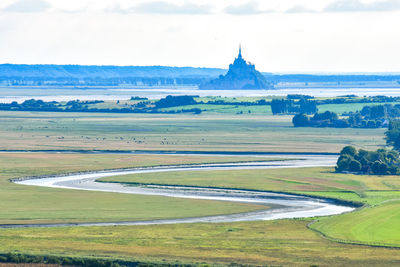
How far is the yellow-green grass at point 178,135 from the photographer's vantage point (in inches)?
5394

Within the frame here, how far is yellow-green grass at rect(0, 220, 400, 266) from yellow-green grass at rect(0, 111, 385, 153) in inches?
2529

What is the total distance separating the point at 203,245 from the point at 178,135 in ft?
313

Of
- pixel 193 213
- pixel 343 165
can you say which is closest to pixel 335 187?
pixel 343 165

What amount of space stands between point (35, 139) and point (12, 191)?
198 ft

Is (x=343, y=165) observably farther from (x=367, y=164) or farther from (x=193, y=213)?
(x=193, y=213)

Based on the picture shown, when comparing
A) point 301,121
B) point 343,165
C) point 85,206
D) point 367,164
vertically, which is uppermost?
point 301,121

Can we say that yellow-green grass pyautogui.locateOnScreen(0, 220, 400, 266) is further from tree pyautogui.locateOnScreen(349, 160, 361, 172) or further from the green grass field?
tree pyautogui.locateOnScreen(349, 160, 361, 172)

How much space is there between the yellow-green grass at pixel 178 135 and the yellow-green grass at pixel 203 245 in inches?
2529

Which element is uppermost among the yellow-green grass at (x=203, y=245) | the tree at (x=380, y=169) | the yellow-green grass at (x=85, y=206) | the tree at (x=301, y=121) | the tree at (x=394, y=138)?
the tree at (x=301, y=121)

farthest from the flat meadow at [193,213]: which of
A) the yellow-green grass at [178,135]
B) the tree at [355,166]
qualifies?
the tree at [355,166]


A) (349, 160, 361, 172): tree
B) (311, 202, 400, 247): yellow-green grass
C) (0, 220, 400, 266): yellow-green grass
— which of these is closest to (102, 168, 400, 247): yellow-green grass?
(311, 202, 400, 247): yellow-green grass

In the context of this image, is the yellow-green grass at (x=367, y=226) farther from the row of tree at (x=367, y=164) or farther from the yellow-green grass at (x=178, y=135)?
the yellow-green grass at (x=178, y=135)

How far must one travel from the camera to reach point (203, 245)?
206ft

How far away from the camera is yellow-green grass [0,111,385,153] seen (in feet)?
449
